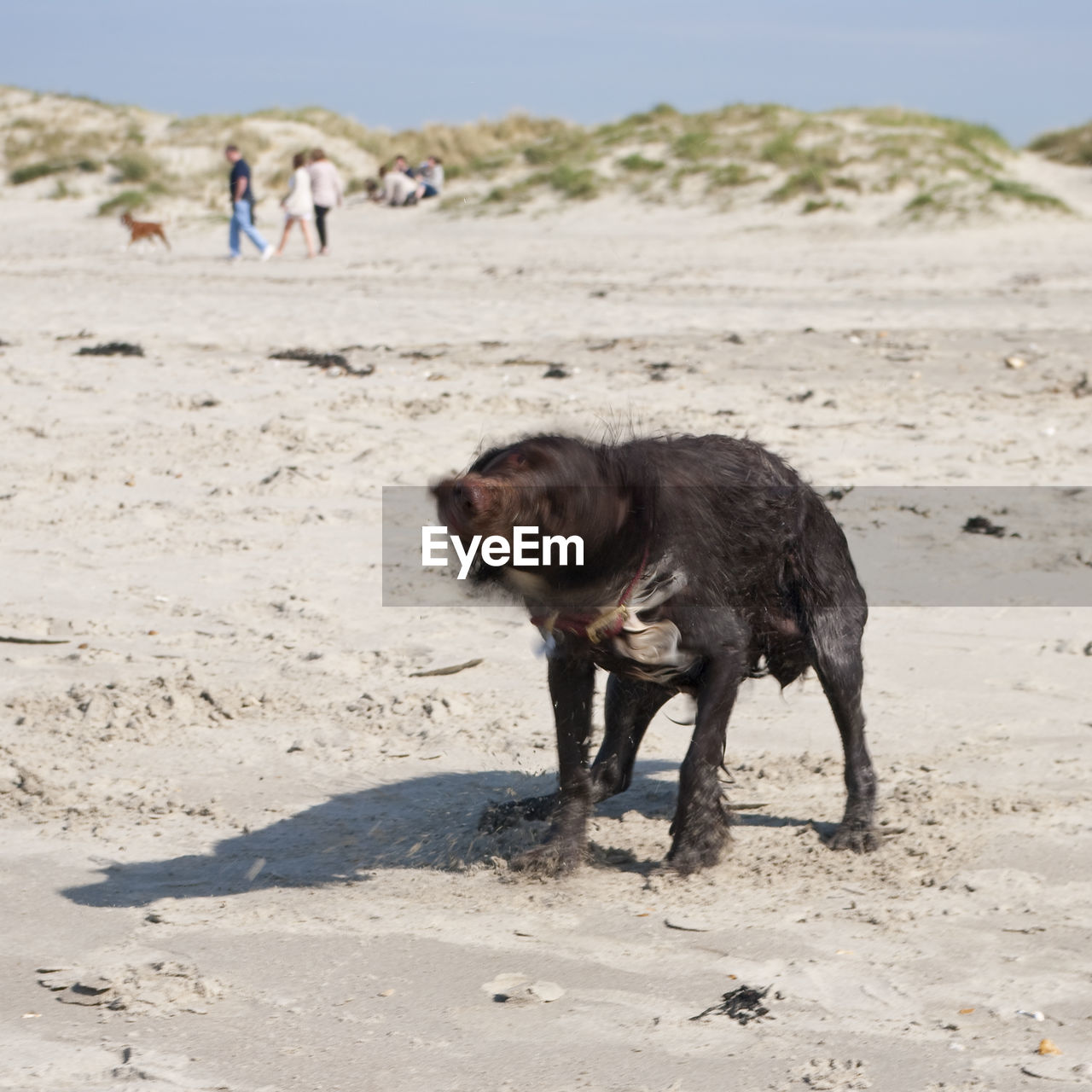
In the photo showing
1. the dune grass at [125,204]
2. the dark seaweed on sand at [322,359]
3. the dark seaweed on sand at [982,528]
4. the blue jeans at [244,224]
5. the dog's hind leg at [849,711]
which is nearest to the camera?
the dog's hind leg at [849,711]

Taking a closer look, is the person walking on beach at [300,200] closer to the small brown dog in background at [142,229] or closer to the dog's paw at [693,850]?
the small brown dog in background at [142,229]

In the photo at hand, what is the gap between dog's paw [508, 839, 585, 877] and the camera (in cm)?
420

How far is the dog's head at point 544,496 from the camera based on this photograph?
10.2 feet

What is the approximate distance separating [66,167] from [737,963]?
32.6m

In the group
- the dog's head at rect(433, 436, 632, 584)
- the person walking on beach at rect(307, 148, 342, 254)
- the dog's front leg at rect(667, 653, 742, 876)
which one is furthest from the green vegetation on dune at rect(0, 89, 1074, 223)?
the dog's head at rect(433, 436, 632, 584)

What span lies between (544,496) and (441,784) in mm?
1952

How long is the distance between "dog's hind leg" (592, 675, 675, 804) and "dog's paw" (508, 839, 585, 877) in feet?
1.29

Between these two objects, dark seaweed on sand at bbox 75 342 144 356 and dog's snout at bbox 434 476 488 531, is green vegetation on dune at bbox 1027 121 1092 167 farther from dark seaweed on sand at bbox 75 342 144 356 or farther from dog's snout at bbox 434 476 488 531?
dog's snout at bbox 434 476 488 531

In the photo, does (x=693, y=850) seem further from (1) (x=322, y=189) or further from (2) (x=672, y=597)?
(1) (x=322, y=189)

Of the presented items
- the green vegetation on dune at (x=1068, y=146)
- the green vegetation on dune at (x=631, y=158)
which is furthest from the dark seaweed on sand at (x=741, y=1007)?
the green vegetation on dune at (x=1068, y=146)

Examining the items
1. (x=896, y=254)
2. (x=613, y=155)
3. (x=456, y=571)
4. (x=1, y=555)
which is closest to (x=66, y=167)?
(x=613, y=155)

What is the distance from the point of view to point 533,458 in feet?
10.7

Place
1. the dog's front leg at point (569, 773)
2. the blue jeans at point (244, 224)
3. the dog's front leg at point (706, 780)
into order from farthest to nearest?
the blue jeans at point (244, 224) → the dog's front leg at point (569, 773) → the dog's front leg at point (706, 780)

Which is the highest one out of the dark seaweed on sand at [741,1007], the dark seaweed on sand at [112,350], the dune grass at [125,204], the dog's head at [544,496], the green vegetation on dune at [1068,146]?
the green vegetation on dune at [1068,146]
